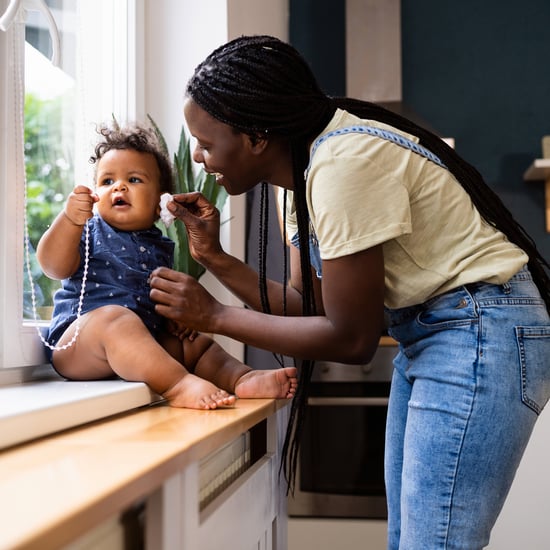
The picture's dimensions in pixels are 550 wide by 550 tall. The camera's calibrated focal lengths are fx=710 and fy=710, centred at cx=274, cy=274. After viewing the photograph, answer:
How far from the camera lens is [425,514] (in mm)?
927

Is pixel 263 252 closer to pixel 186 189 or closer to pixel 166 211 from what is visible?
pixel 166 211

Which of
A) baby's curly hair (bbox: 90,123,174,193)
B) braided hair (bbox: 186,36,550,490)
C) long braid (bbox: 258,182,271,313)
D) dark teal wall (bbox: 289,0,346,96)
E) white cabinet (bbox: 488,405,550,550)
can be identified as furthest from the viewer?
dark teal wall (bbox: 289,0,346,96)

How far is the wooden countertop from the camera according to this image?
44 centimetres

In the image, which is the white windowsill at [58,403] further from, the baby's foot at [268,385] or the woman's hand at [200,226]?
the woman's hand at [200,226]

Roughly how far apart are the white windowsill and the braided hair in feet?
1.30

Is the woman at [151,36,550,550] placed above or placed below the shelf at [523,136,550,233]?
below

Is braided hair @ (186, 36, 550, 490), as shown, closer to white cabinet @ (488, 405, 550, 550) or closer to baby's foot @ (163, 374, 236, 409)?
baby's foot @ (163, 374, 236, 409)

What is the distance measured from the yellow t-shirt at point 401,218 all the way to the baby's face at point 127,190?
0.49m

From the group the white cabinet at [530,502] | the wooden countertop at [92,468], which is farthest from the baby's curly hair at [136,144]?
the white cabinet at [530,502]

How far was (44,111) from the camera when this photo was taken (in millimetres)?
1449

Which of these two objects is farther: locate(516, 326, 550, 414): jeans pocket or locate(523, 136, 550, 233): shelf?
locate(523, 136, 550, 233): shelf

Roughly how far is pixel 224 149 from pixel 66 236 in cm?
35

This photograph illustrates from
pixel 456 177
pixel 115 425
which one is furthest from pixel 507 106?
pixel 115 425

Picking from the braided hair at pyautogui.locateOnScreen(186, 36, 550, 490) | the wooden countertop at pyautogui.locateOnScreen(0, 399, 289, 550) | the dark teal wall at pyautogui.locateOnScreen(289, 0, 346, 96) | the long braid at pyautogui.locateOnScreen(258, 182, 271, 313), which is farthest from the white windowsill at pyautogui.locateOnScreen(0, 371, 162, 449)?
the dark teal wall at pyautogui.locateOnScreen(289, 0, 346, 96)
